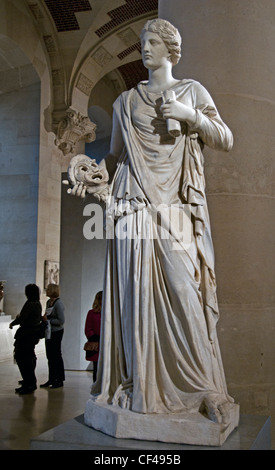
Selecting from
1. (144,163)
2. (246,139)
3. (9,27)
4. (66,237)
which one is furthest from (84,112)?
(144,163)

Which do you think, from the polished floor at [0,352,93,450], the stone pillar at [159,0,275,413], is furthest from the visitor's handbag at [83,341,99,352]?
the stone pillar at [159,0,275,413]

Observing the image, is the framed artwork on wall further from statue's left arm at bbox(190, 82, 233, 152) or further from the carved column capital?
statue's left arm at bbox(190, 82, 233, 152)

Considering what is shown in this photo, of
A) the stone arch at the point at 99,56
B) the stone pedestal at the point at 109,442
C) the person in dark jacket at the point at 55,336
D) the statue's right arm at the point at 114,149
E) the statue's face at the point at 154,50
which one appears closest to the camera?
the stone pedestal at the point at 109,442

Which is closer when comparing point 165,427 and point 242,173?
point 165,427

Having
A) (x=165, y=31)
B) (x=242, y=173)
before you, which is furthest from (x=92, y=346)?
(x=165, y=31)

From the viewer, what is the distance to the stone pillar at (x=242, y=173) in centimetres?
427

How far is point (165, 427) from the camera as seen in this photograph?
2.74m

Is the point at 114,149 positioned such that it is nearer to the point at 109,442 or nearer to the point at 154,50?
the point at 154,50

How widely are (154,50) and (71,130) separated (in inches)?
412

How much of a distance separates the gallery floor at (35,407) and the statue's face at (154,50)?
274cm

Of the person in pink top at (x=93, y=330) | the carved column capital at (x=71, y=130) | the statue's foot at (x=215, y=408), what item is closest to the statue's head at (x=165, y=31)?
the statue's foot at (x=215, y=408)

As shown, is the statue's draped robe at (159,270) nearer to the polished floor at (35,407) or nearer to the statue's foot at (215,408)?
the statue's foot at (215,408)

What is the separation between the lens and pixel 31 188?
1297 cm
